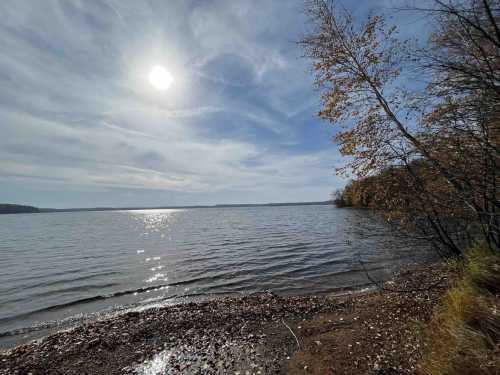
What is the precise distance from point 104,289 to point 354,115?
55.1 feet

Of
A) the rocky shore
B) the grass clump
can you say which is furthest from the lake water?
the grass clump

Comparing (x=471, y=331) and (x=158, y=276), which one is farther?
(x=158, y=276)

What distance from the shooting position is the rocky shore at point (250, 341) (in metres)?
5.91

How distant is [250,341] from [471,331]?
18.8 feet

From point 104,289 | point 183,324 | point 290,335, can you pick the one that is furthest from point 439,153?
point 104,289

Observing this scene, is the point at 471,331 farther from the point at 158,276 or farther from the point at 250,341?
the point at 158,276

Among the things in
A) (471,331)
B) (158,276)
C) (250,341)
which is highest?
(471,331)

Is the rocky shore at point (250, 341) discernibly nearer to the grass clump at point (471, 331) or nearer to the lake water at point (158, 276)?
the grass clump at point (471, 331)

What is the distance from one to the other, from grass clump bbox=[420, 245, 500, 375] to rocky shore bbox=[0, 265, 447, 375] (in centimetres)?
110

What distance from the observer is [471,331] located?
144 inches

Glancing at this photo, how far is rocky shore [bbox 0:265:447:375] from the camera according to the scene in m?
5.91

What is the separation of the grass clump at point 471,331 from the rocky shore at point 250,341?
1.10 metres

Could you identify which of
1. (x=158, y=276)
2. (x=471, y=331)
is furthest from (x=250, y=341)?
(x=158, y=276)

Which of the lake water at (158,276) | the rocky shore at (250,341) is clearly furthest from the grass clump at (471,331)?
the lake water at (158,276)
